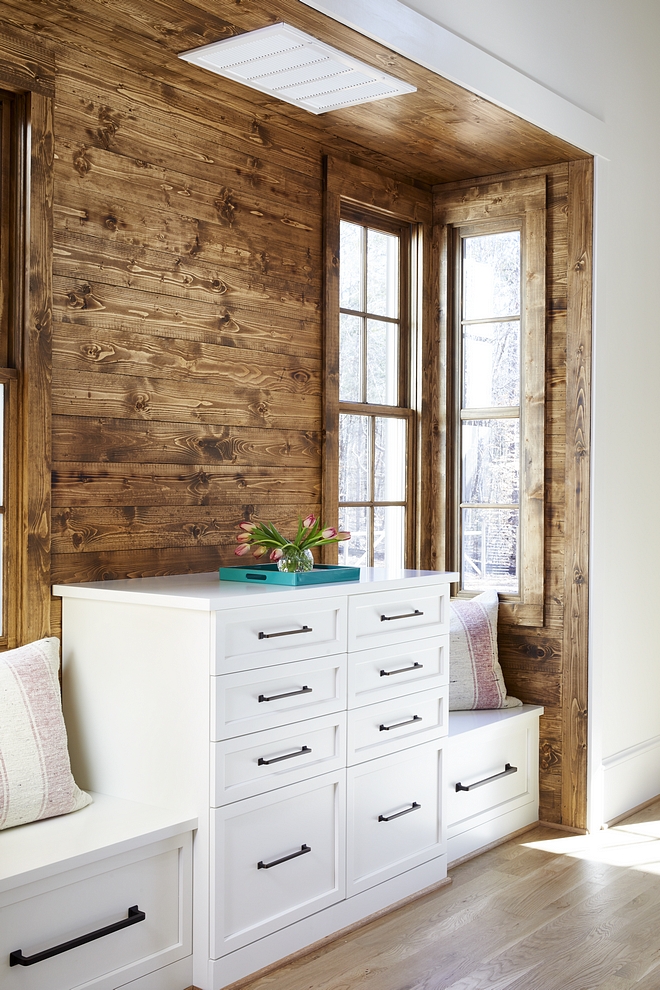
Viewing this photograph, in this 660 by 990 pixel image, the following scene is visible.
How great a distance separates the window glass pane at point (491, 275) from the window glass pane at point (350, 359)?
1.75 feet

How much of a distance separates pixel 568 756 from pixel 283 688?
1.62 m

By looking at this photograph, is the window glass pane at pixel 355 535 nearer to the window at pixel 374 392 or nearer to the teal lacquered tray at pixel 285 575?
the window at pixel 374 392

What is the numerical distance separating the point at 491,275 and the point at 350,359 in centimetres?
71

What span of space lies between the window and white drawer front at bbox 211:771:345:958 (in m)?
1.24

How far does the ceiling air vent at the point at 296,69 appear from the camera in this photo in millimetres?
2617

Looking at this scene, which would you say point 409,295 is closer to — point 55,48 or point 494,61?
point 494,61

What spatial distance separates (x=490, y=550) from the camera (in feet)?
13.4

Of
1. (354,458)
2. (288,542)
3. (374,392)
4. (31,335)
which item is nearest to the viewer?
(31,335)

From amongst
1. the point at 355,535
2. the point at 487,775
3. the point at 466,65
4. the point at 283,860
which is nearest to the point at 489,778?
the point at 487,775

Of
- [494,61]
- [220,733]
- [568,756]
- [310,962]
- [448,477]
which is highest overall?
[494,61]

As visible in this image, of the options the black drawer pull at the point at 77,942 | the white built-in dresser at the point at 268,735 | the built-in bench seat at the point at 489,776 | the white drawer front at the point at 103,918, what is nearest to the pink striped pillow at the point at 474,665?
the built-in bench seat at the point at 489,776

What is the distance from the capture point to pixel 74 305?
111 inches

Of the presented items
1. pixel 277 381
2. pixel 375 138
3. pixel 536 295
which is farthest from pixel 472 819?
pixel 375 138

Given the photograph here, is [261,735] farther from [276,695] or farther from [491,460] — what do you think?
[491,460]
